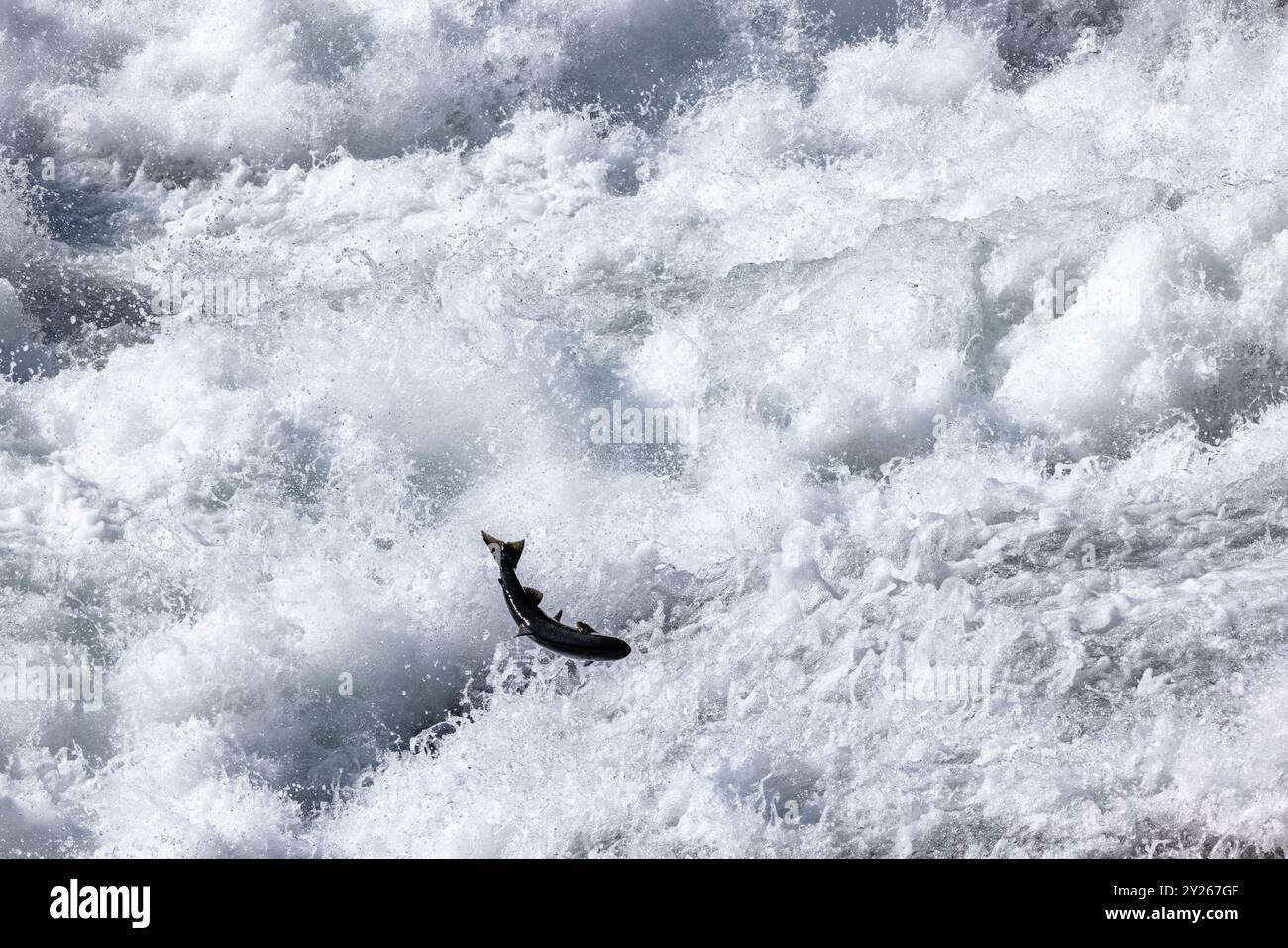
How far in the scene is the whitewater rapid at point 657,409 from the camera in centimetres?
587

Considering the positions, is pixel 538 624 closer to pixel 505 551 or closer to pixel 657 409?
pixel 505 551

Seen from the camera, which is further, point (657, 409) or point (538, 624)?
point (657, 409)

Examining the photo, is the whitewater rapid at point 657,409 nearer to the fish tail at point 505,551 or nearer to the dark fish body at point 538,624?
the dark fish body at point 538,624

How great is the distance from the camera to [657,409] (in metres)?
8.35

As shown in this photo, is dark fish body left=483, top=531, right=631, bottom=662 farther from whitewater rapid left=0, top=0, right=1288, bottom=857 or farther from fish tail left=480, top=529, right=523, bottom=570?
whitewater rapid left=0, top=0, right=1288, bottom=857

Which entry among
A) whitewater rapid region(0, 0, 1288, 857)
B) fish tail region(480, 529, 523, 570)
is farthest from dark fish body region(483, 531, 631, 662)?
whitewater rapid region(0, 0, 1288, 857)

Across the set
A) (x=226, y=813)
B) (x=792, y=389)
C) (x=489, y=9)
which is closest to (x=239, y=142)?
(x=489, y=9)

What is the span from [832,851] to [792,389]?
11.4 feet

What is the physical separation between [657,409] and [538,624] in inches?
161

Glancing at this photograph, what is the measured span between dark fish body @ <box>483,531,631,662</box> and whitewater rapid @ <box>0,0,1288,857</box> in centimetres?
140

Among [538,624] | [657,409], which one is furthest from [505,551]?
[657,409]

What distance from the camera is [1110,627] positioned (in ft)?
20.3

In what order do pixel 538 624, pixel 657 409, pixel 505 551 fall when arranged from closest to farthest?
pixel 505 551, pixel 538 624, pixel 657 409

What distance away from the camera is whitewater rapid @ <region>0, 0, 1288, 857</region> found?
5867 millimetres
